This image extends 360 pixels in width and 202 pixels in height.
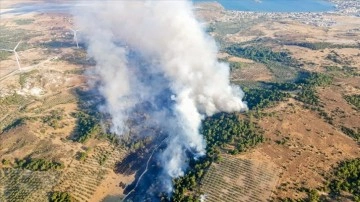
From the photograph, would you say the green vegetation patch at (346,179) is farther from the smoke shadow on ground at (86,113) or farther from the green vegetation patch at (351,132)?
the smoke shadow on ground at (86,113)

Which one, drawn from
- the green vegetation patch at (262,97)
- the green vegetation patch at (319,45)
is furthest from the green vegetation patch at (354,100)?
the green vegetation patch at (319,45)

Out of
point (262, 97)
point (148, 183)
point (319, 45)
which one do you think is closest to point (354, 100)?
point (262, 97)

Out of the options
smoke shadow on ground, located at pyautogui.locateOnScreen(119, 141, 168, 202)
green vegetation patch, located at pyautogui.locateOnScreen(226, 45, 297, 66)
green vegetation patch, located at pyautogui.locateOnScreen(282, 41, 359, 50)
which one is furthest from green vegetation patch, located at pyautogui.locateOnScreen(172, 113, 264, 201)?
green vegetation patch, located at pyautogui.locateOnScreen(282, 41, 359, 50)

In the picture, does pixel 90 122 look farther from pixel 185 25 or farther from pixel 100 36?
pixel 100 36

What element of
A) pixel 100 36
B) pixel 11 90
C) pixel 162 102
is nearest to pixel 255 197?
pixel 162 102

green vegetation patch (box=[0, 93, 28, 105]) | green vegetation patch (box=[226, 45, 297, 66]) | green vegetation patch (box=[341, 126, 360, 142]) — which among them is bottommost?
green vegetation patch (box=[0, 93, 28, 105])

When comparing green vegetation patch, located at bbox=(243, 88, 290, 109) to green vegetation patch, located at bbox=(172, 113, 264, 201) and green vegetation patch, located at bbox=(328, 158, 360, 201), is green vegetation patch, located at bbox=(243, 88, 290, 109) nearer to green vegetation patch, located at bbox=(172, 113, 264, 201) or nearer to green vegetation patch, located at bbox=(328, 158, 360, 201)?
green vegetation patch, located at bbox=(172, 113, 264, 201)

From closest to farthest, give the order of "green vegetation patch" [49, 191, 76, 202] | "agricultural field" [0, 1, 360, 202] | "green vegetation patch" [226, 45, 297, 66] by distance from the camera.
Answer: "green vegetation patch" [49, 191, 76, 202], "agricultural field" [0, 1, 360, 202], "green vegetation patch" [226, 45, 297, 66]
